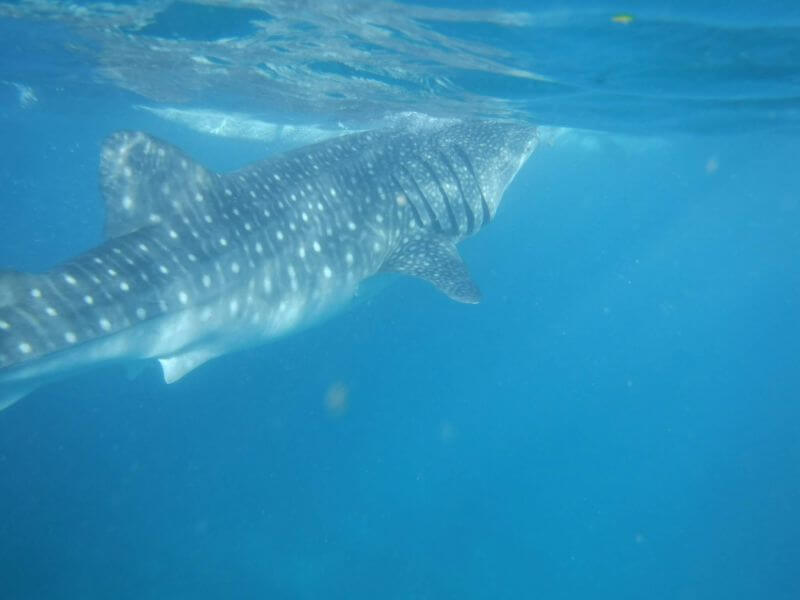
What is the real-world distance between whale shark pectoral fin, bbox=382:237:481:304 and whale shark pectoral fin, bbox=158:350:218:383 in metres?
3.09


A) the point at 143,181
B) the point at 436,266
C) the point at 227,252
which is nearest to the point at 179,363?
the point at 227,252

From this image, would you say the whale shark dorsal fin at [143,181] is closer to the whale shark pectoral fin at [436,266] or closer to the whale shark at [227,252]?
the whale shark at [227,252]

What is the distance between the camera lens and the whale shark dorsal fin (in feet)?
18.1

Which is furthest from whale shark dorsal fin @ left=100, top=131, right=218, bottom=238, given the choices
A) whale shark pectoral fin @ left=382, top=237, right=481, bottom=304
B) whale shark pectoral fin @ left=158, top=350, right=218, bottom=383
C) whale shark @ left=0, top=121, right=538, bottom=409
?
whale shark pectoral fin @ left=382, top=237, right=481, bottom=304

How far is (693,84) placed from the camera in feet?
41.5

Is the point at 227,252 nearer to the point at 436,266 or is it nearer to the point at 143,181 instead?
the point at 143,181

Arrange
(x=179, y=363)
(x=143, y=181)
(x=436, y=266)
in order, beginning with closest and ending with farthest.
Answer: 1. (x=143, y=181)
2. (x=179, y=363)
3. (x=436, y=266)

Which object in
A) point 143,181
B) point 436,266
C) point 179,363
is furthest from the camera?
point 436,266

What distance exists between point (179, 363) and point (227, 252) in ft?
4.31

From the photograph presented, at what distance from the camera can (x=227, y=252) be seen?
6.02 meters

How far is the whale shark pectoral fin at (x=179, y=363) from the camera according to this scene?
19.4 feet

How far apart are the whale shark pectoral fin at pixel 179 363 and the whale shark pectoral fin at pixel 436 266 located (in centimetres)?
309

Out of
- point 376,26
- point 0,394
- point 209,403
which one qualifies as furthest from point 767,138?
point 0,394

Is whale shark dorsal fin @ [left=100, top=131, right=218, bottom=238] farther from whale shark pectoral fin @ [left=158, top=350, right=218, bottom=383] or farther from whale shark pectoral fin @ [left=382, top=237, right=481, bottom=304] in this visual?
whale shark pectoral fin @ [left=382, top=237, right=481, bottom=304]
